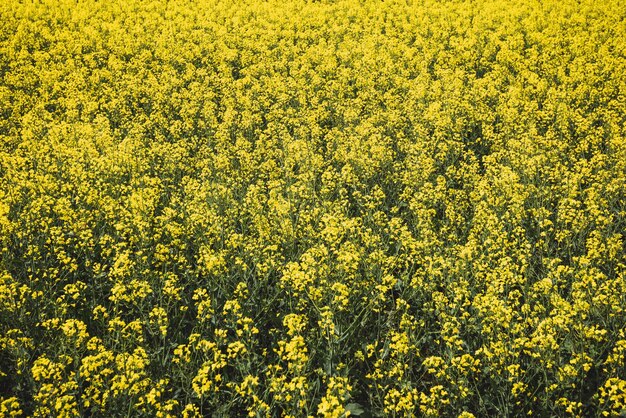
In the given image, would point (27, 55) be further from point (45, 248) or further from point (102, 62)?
point (45, 248)

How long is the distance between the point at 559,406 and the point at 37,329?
19.8ft

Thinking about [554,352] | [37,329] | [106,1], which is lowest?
[554,352]

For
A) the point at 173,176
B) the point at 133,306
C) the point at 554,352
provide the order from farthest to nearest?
the point at 173,176, the point at 133,306, the point at 554,352

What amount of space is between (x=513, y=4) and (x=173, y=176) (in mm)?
17377

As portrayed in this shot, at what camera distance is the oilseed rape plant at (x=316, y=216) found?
532 centimetres

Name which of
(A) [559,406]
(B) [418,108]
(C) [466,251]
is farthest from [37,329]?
(B) [418,108]

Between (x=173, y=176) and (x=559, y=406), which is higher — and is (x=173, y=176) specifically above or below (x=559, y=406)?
above

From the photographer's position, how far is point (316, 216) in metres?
7.89

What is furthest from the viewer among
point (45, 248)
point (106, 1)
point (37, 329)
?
point (106, 1)

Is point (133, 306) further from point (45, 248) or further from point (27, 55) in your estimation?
point (27, 55)

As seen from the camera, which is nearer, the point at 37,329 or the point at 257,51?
the point at 37,329

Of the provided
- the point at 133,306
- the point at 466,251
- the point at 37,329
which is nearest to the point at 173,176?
the point at 133,306

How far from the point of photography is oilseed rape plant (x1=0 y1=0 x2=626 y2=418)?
17.4ft

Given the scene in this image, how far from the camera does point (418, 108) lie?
1204 centimetres
